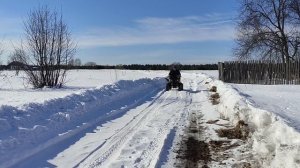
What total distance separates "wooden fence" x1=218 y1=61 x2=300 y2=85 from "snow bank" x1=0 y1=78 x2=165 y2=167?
58.5 ft

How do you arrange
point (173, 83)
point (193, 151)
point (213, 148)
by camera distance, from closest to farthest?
point (193, 151), point (213, 148), point (173, 83)

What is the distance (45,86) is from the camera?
1181 inches

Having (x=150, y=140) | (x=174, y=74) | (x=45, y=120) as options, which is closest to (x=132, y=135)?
(x=150, y=140)

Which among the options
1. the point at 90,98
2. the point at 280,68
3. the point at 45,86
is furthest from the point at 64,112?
the point at 280,68

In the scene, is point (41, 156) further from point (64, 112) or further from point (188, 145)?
point (64, 112)

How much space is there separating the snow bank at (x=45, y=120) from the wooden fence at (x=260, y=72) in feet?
58.5

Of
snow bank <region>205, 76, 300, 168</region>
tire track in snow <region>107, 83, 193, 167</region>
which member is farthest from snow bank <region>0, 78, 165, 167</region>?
snow bank <region>205, 76, 300, 168</region>

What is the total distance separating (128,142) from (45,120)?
2.87 meters

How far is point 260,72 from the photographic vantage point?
111 ft

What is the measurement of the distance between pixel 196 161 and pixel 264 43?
116ft

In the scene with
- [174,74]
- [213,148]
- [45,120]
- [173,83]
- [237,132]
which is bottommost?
[213,148]

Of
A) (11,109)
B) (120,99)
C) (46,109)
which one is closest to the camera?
(11,109)

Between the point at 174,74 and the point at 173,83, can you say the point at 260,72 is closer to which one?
the point at 174,74

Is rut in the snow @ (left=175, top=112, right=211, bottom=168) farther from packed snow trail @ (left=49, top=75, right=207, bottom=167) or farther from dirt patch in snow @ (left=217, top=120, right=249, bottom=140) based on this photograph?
dirt patch in snow @ (left=217, top=120, right=249, bottom=140)
